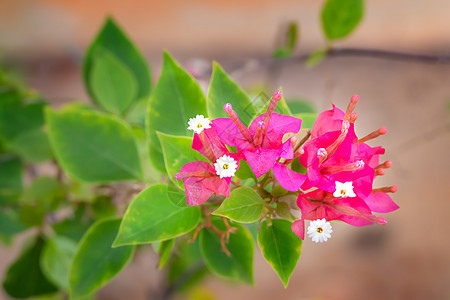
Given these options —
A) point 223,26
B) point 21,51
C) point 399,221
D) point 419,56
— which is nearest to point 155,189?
point 419,56

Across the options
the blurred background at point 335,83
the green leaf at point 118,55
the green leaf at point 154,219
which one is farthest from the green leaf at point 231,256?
the blurred background at point 335,83

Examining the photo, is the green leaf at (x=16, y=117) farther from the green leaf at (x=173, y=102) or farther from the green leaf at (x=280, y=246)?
the green leaf at (x=280, y=246)

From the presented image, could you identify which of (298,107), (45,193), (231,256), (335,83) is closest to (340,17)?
(298,107)

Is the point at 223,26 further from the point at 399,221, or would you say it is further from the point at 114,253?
the point at 114,253

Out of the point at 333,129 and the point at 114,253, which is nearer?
the point at 333,129

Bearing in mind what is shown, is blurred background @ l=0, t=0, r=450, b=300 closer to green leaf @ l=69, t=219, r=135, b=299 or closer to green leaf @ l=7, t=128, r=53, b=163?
green leaf @ l=7, t=128, r=53, b=163

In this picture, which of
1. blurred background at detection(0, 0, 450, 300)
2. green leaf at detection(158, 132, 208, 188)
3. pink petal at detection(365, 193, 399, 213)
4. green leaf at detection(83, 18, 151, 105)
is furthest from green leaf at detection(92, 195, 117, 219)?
blurred background at detection(0, 0, 450, 300)
